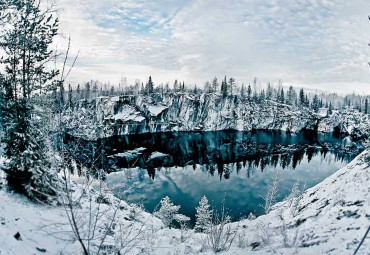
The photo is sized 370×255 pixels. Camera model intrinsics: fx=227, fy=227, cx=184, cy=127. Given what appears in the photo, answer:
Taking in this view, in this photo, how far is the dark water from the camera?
118ft

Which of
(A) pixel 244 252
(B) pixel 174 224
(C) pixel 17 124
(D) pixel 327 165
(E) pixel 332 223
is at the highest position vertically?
(C) pixel 17 124

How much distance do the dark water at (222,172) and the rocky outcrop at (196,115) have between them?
41.1 m

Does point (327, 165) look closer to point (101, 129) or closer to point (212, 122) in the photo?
point (212, 122)

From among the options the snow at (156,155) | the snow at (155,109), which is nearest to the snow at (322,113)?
the snow at (155,109)

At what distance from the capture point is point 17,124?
1323 cm

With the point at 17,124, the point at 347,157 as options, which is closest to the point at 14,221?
the point at 17,124

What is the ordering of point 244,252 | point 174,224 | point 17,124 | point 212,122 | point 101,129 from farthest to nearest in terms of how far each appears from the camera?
point 212,122 → point 101,129 → point 174,224 → point 17,124 → point 244,252

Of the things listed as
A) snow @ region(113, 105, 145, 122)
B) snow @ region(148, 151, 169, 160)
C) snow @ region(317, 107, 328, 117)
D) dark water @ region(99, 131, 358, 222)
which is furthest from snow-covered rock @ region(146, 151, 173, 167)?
snow @ region(317, 107, 328, 117)

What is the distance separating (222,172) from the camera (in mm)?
48875

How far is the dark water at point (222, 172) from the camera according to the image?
118 feet

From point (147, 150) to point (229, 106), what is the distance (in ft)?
222

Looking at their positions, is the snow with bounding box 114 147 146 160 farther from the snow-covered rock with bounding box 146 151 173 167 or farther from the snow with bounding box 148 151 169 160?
the snow-covered rock with bounding box 146 151 173 167

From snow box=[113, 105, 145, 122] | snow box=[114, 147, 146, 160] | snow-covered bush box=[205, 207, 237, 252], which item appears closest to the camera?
snow-covered bush box=[205, 207, 237, 252]

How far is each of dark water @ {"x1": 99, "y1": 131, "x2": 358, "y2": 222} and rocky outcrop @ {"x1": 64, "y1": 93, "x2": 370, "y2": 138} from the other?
4105 centimetres
